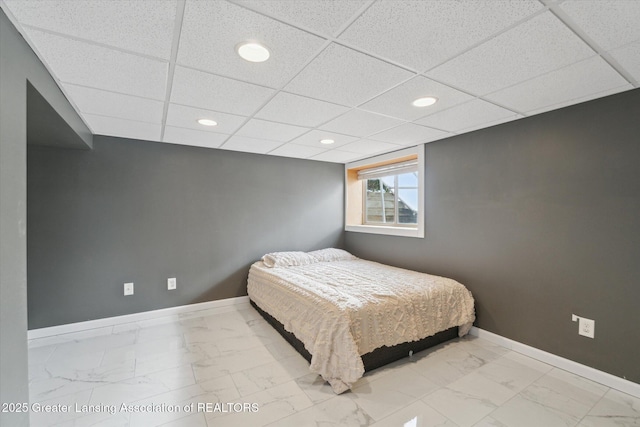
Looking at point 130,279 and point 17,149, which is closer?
point 17,149

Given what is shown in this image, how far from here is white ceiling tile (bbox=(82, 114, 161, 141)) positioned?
8.20ft

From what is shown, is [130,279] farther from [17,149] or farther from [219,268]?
[17,149]

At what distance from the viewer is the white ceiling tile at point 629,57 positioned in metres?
1.39

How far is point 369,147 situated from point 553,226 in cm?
206

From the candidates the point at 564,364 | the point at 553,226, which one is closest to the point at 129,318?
the point at 564,364

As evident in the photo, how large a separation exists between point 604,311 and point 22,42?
4.02m

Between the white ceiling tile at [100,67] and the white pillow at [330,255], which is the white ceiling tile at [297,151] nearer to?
the white pillow at [330,255]

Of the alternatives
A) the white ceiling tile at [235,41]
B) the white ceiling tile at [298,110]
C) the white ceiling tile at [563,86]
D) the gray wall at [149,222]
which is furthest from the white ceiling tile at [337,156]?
the white ceiling tile at [235,41]

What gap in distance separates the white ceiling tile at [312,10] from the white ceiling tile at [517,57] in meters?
0.74

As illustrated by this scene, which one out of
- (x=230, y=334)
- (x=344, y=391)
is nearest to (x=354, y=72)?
(x=344, y=391)

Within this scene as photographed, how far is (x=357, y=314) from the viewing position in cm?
206

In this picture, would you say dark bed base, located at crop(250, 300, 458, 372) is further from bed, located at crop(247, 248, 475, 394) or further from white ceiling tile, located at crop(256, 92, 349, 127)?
white ceiling tile, located at crop(256, 92, 349, 127)

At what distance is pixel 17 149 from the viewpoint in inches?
49.0

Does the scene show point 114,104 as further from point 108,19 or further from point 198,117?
point 108,19
